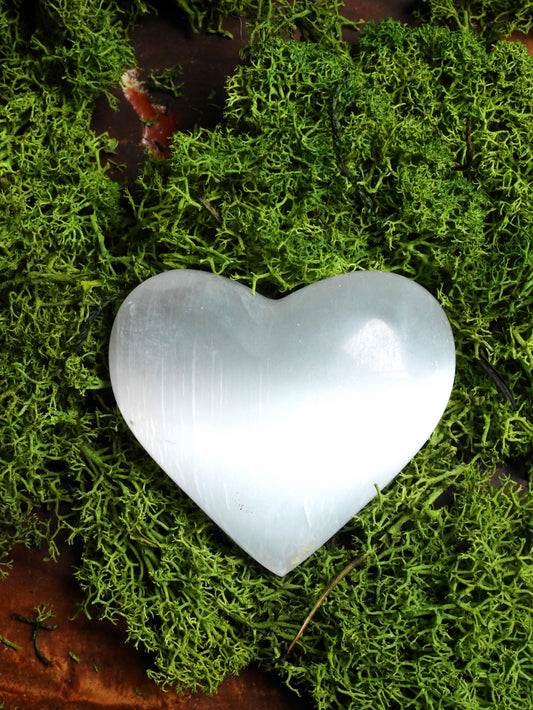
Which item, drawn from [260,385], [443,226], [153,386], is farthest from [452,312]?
[153,386]

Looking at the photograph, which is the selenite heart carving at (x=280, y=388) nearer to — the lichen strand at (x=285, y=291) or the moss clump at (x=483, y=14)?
the lichen strand at (x=285, y=291)

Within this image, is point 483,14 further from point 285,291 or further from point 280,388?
point 280,388

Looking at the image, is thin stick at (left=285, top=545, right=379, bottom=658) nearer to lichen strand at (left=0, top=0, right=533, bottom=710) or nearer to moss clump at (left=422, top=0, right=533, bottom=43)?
lichen strand at (left=0, top=0, right=533, bottom=710)

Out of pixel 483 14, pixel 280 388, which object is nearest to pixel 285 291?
pixel 280 388

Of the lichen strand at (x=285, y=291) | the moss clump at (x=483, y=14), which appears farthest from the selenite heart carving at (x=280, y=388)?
the moss clump at (x=483, y=14)

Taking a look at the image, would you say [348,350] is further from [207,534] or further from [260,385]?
[207,534]
